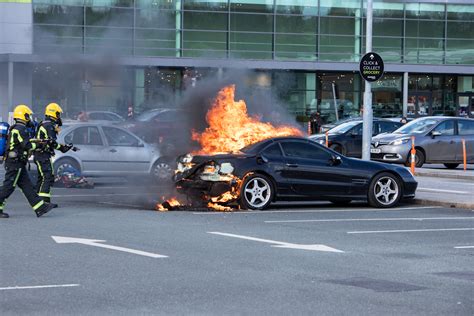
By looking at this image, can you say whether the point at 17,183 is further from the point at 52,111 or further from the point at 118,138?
the point at 118,138

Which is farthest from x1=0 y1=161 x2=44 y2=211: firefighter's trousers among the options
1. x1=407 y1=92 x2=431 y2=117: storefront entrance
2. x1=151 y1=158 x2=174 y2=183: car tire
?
x1=407 y1=92 x2=431 y2=117: storefront entrance

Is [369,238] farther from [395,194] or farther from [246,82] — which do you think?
[246,82]

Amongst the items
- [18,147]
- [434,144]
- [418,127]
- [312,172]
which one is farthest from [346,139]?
[18,147]

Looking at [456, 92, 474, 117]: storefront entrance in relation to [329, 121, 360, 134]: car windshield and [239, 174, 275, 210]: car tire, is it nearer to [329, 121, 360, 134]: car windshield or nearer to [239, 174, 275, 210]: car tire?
[329, 121, 360, 134]: car windshield

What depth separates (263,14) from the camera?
45188 millimetres

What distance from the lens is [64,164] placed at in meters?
21.1

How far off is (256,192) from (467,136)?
1288 cm

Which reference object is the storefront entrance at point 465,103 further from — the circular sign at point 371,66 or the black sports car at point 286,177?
the black sports car at point 286,177

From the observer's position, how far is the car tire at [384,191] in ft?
55.6

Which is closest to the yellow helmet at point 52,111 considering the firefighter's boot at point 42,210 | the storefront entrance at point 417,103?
the firefighter's boot at point 42,210

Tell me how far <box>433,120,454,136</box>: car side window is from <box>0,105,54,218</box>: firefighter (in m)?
15.5

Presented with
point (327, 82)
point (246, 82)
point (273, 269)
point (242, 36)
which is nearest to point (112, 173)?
point (246, 82)

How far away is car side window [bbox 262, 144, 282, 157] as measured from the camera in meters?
16.6

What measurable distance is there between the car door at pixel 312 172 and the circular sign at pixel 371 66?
505 cm
